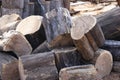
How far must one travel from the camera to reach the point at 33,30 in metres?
3.93

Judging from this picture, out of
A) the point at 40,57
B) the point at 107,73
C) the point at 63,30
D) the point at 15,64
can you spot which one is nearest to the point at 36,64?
the point at 40,57

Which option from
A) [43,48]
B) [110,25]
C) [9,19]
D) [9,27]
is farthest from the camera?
[9,19]

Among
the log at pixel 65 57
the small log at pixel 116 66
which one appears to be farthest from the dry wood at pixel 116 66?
the log at pixel 65 57

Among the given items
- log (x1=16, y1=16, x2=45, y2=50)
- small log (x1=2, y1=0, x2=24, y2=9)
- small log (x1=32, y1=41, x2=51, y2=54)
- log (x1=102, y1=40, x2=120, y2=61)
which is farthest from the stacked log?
log (x1=102, y1=40, x2=120, y2=61)

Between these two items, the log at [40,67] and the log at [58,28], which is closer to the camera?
the log at [40,67]

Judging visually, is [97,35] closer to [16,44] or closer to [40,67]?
[40,67]

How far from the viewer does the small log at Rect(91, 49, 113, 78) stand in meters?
3.64

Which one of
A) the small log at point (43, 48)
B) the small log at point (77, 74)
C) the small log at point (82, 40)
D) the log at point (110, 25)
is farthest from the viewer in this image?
the log at point (110, 25)

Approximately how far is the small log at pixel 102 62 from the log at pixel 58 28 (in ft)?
1.41

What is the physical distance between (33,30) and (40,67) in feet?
2.50

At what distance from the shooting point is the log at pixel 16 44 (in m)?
3.59

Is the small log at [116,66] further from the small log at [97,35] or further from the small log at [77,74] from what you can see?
the small log at [77,74]

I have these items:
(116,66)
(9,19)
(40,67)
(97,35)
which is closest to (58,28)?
(97,35)

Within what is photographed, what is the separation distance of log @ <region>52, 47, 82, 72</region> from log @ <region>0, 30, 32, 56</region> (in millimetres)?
392
